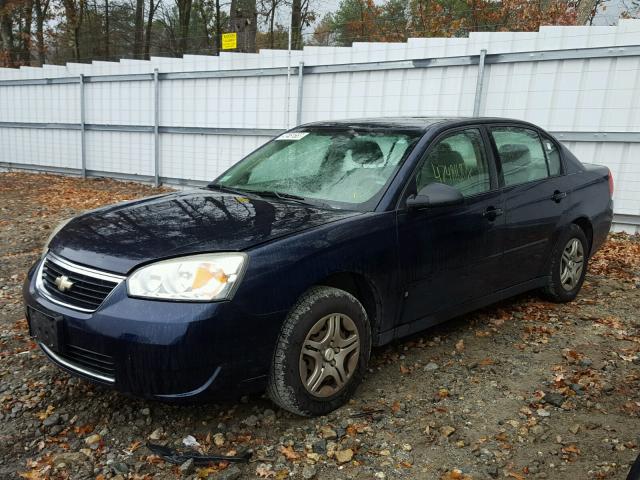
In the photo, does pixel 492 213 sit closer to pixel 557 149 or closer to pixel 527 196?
pixel 527 196

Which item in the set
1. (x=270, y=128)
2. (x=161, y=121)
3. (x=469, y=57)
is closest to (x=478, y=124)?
(x=469, y=57)

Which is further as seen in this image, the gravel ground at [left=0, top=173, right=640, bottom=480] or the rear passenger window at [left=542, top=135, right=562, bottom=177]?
the rear passenger window at [left=542, top=135, right=562, bottom=177]

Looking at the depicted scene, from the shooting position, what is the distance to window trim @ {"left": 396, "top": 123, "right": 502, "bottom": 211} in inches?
130

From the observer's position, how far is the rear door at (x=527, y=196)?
404 cm

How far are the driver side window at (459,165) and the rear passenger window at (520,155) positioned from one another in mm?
236

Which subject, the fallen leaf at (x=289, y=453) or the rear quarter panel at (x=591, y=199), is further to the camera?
the rear quarter panel at (x=591, y=199)

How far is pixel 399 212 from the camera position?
3.23 meters

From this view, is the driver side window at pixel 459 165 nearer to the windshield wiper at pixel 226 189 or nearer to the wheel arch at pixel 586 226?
the windshield wiper at pixel 226 189

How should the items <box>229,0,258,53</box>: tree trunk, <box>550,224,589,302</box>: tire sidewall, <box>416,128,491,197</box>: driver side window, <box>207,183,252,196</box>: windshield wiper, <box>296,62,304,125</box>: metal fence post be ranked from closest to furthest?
<box>416,128,491,197</box>: driver side window < <box>207,183,252,196</box>: windshield wiper < <box>550,224,589,302</box>: tire sidewall < <box>296,62,304,125</box>: metal fence post < <box>229,0,258,53</box>: tree trunk

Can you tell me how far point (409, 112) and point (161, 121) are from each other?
5.73 meters

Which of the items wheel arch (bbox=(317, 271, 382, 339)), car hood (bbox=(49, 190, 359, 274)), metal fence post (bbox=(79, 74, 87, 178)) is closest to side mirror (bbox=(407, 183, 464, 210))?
car hood (bbox=(49, 190, 359, 274))

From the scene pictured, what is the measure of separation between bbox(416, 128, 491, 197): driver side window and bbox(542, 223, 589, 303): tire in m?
1.14

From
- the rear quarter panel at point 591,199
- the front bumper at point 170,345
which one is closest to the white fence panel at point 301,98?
the rear quarter panel at point 591,199

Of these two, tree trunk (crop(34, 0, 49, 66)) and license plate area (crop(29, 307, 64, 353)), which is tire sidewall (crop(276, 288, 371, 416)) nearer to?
license plate area (crop(29, 307, 64, 353))
